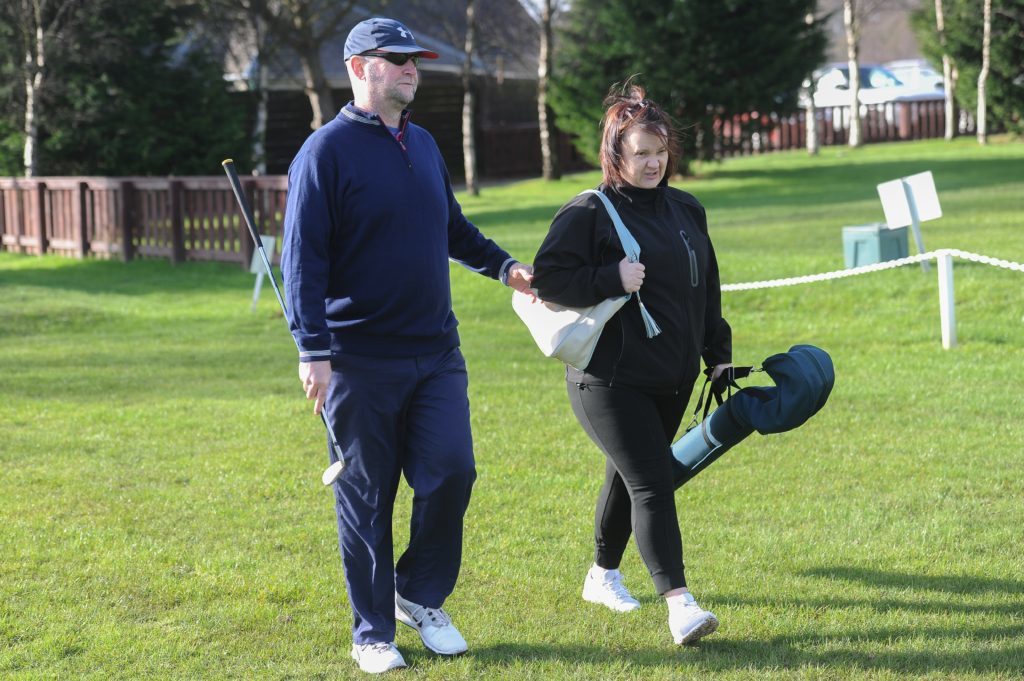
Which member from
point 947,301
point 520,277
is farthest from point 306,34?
point 520,277

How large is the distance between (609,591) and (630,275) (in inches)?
52.4

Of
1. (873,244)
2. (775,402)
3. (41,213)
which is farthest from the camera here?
(41,213)

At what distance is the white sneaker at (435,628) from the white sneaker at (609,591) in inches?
25.7

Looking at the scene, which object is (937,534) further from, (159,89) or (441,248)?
(159,89)

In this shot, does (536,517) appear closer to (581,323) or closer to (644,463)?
(644,463)

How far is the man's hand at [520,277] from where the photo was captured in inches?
194

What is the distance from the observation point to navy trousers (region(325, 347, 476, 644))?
14.9 feet

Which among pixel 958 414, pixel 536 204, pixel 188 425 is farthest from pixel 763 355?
pixel 536 204

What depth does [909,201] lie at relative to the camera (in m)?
13.1

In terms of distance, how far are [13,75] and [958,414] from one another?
21.7 meters

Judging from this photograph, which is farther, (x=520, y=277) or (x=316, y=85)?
(x=316, y=85)

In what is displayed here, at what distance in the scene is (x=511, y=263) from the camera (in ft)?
16.6

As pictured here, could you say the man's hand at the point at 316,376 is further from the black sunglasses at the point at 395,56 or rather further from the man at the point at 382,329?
the black sunglasses at the point at 395,56

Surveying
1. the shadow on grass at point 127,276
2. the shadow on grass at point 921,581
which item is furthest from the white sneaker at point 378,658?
the shadow on grass at point 127,276
